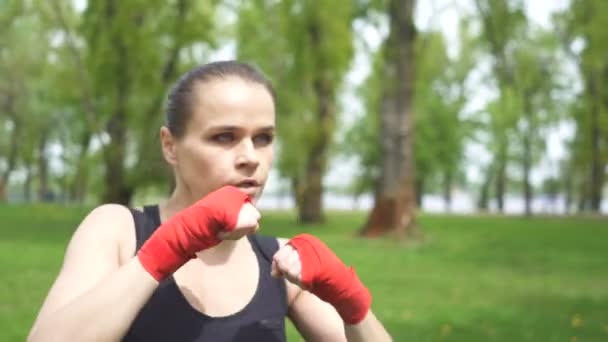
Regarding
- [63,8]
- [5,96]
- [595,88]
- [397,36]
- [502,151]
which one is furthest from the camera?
[502,151]

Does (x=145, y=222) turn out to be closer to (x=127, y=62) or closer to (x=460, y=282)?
(x=460, y=282)

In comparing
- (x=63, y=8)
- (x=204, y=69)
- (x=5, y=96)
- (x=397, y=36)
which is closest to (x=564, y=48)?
(x=397, y=36)

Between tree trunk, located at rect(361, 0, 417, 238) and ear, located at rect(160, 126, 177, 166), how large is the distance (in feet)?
47.8

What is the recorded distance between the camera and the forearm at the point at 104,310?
1649 mm

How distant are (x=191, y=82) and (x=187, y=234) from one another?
1.54 ft

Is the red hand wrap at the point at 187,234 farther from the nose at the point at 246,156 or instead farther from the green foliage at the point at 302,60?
the green foliage at the point at 302,60

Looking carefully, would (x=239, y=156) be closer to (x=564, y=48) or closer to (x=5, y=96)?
(x=564, y=48)

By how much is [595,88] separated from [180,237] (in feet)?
112

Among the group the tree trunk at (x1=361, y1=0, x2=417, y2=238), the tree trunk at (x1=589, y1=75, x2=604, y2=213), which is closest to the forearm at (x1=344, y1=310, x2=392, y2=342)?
the tree trunk at (x1=361, y1=0, x2=417, y2=238)

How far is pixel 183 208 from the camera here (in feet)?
6.86

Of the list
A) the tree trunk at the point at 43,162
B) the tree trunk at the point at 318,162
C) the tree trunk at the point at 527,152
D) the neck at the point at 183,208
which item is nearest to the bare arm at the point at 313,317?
the neck at the point at 183,208

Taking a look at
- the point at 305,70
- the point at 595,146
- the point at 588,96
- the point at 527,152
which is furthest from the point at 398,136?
the point at 527,152

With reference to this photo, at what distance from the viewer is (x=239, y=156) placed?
75.3 inches

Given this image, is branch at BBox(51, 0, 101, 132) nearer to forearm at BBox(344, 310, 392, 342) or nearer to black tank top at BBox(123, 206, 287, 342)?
black tank top at BBox(123, 206, 287, 342)
